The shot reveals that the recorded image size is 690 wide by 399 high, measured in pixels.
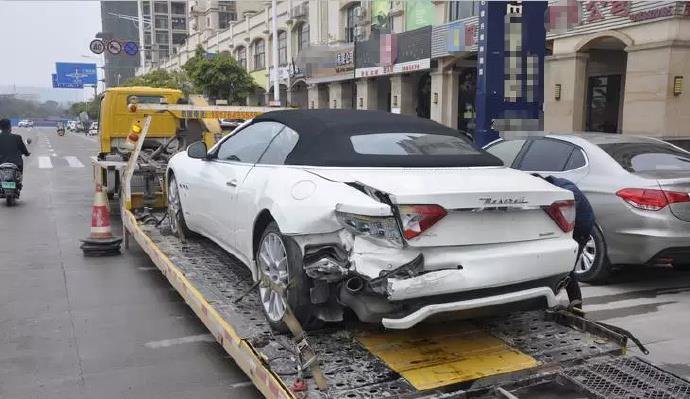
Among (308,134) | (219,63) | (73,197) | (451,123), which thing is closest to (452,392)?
(308,134)

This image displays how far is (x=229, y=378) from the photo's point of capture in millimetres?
4168

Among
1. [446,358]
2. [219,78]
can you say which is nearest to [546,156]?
[446,358]

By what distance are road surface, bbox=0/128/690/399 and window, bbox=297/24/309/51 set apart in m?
32.6

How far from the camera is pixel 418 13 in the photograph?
25.7 m

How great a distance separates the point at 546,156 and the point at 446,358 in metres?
3.86

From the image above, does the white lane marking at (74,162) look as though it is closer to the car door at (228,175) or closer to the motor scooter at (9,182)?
the motor scooter at (9,182)

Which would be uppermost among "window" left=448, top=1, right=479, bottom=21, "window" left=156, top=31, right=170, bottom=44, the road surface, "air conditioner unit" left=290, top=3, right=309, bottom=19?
"window" left=156, top=31, right=170, bottom=44

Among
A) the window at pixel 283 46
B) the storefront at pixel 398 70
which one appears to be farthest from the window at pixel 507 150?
the window at pixel 283 46

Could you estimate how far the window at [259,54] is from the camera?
4697 cm

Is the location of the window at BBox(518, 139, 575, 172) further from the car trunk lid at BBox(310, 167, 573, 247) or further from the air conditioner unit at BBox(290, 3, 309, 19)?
the air conditioner unit at BBox(290, 3, 309, 19)

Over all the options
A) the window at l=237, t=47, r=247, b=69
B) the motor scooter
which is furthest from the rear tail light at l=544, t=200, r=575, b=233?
the window at l=237, t=47, r=247, b=69

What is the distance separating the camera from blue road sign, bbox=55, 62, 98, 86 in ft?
226

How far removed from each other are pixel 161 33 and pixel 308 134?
419ft

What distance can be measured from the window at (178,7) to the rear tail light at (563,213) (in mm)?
128475
